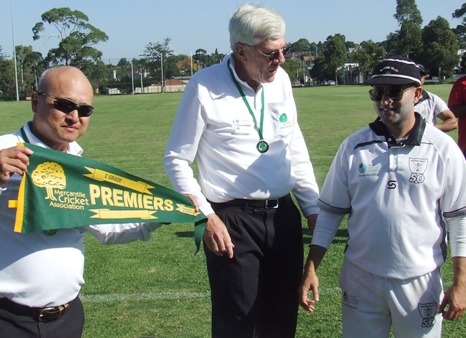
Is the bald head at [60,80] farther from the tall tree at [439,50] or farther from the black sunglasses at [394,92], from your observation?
the tall tree at [439,50]

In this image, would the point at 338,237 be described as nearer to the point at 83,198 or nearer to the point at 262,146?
the point at 262,146

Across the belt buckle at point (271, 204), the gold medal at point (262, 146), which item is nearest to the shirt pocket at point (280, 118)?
the gold medal at point (262, 146)

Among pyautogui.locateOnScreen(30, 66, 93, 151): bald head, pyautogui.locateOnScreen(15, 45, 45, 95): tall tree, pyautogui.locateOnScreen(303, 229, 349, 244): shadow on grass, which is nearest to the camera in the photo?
pyautogui.locateOnScreen(30, 66, 93, 151): bald head

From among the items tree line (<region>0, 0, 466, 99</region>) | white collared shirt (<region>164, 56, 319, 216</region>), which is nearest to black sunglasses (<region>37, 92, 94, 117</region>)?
white collared shirt (<region>164, 56, 319, 216</region>)

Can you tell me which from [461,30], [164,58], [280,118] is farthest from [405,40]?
[280,118]

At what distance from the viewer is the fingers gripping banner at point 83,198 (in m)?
2.79

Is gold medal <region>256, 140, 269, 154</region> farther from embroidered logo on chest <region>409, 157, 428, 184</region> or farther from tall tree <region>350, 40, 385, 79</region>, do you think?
tall tree <region>350, 40, 385, 79</region>

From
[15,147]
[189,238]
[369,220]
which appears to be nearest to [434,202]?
[369,220]

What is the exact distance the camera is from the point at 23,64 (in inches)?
4053

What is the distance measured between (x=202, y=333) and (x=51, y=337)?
2.37 meters

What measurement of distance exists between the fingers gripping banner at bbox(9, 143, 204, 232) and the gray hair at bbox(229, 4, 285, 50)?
98 cm

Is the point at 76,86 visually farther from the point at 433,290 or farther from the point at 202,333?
the point at 202,333

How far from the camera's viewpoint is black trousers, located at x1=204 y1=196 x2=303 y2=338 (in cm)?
355

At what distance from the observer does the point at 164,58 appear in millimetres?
117062
